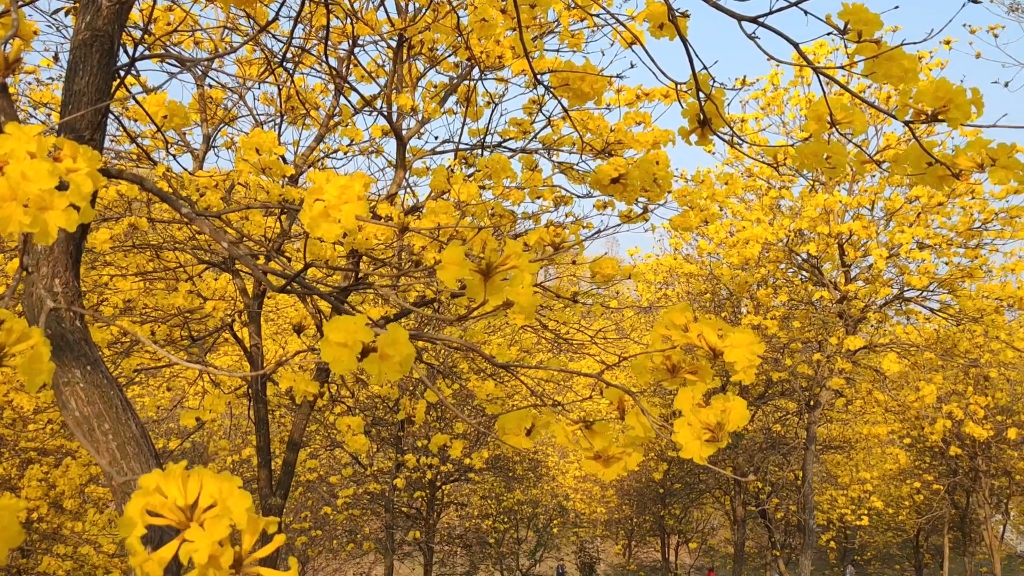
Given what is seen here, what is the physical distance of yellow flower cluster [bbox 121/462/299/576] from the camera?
3.29 feet

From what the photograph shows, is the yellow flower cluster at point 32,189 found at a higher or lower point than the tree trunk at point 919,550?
higher

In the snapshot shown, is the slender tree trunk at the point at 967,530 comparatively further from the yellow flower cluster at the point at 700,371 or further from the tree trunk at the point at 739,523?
the yellow flower cluster at the point at 700,371

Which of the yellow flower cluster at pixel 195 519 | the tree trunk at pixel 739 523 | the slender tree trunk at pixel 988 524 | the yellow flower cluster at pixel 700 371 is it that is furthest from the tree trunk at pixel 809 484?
the yellow flower cluster at pixel 195 519

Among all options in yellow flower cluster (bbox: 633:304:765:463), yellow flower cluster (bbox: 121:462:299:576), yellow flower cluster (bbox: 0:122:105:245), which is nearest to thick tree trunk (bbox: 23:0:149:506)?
yellow flower cluster (bbox: 0:122:105:245)

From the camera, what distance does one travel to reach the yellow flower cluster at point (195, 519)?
3.29 ft

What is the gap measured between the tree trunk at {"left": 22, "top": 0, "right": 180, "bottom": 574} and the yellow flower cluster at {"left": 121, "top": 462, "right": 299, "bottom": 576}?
73 centimetres

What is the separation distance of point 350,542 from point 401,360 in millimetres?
9462

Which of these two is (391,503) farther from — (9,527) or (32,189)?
(32,189)

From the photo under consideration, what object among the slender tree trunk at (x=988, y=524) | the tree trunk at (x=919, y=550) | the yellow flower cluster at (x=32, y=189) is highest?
the yellow flower cluster at (x=32, y=189)

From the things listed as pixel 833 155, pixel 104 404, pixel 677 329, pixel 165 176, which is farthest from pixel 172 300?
pixel 833 155

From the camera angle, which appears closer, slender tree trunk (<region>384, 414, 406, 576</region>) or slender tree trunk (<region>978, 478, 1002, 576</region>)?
slender tree trunk (<region>384, 414, 406, 576</region>)

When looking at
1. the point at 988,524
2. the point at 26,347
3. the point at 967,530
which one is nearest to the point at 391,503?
the point at 26,347

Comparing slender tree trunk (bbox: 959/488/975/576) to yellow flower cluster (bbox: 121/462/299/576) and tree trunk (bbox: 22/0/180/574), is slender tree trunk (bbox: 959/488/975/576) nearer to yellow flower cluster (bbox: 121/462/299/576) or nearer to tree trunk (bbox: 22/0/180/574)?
tree trunk (bbox: 22/0/180/574)

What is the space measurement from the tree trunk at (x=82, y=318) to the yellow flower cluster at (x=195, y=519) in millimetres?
729
